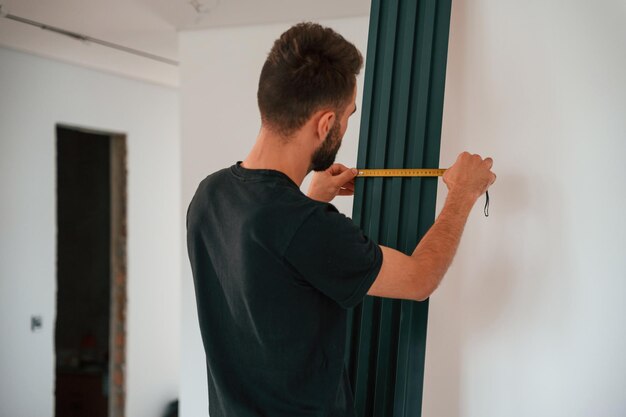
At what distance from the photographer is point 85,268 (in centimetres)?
486

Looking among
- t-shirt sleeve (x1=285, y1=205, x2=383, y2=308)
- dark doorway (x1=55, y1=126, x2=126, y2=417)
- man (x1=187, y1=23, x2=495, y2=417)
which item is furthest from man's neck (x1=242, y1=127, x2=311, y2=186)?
dark doorway (x1=55, y1=126, x2=126, y2=417)

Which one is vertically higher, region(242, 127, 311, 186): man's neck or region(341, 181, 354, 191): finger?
region(242, 127, 311, 186): man's neck

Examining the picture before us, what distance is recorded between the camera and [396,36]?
1.75 meters

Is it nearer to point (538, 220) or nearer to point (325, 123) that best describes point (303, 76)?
point (325, 123)

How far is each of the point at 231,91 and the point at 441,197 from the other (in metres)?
1.22

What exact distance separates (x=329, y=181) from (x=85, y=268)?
12.0 ft

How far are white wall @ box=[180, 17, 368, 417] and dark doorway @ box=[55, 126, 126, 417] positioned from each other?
191cm

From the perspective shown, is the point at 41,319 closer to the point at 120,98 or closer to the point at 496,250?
the point at 120,98

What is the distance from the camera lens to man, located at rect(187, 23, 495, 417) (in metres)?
1.25

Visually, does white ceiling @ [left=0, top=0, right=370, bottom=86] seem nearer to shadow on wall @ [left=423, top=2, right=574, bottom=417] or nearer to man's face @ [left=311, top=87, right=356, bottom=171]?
shadow on wall @ [left=423, top=2, right=574, bottom=417]

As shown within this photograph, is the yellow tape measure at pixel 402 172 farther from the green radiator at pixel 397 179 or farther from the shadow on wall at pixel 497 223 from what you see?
the shadow on wall at pixel 497 223

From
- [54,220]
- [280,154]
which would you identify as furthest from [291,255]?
[54,220]

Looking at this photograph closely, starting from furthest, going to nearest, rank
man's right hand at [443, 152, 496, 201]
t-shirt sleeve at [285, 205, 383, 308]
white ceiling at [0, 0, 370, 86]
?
white ceiling at [0, 0, 370, 86] < man's right hand at [443, 152, 496, 201] < t-shirt sleeve at [285, 205, 383, 308]

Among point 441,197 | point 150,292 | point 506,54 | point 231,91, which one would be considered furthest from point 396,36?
point 150,292
